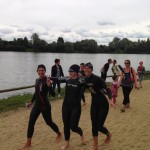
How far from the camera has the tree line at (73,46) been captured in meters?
99.8

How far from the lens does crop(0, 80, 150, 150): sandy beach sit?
749 cm

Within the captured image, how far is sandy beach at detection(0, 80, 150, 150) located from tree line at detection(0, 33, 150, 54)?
3431 inches

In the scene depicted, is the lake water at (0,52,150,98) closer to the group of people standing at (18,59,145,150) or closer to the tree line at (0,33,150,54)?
the group of people standing at (18,59,145,150)

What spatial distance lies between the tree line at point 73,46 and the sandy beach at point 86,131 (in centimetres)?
8716

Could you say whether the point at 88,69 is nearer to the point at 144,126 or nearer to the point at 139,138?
the point at 139,138

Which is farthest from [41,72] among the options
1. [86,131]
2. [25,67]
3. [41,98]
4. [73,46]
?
[73,46]

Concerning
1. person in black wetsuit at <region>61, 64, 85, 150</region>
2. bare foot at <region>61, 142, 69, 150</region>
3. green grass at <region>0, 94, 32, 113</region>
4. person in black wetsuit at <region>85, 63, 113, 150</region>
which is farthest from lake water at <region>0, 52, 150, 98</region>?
person in black wetsuit at <region>85, 63, 113, 150</region>

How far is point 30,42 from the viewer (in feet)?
346

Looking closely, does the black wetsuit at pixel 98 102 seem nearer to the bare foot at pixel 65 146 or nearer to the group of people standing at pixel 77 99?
the group of people standing at pixel 77 99

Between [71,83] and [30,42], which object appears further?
[30,42]

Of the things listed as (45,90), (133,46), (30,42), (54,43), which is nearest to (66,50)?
(54,43)

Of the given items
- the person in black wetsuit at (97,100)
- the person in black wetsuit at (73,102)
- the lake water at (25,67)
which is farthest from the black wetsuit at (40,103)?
the lake water at (25,67)

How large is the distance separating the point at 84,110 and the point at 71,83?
16.4 feet

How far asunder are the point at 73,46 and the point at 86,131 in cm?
9458
